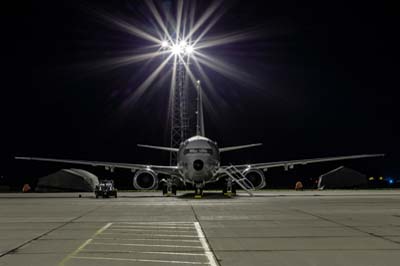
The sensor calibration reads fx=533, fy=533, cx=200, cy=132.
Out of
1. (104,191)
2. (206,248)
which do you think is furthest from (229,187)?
(206,248)

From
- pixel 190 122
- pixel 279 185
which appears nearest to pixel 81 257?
pixel 190 122

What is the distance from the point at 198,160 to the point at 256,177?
9172mm

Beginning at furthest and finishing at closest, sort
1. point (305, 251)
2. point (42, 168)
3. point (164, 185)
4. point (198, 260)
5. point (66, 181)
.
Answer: point (42, 168) < point (66, 181) < point (164, 185) < point (305, 251) < point (198, 260)

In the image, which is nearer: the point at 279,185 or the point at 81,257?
the point at 81,257

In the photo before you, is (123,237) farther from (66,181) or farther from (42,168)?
(42,168)

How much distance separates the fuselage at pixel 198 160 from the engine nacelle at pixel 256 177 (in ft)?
20.1

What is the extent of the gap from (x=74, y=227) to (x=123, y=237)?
144 inches

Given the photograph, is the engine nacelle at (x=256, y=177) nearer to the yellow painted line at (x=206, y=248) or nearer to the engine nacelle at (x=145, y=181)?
the engine nacelle at (x=145, y=181)

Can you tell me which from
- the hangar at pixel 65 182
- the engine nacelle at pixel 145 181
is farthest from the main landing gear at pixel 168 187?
the hangar at pixel 65 182

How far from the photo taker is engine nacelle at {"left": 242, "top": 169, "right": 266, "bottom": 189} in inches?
1906

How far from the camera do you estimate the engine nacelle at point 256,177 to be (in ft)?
159

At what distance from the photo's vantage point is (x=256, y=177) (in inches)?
1917

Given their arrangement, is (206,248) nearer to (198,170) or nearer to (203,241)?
(203,241)

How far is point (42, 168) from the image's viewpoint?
100812 mm
